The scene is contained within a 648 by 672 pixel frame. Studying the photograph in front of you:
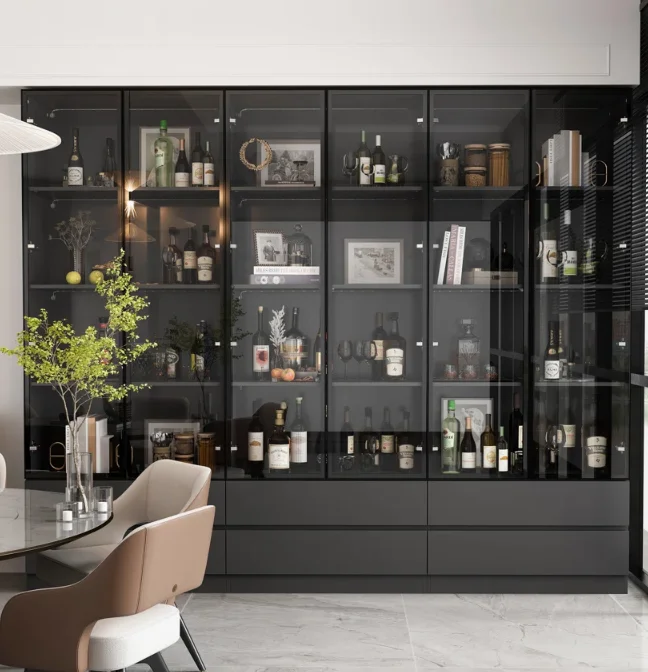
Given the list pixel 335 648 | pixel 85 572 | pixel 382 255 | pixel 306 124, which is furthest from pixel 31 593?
pixel 306 124

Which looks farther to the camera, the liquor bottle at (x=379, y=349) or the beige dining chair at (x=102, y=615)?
the liquor bottle at (x=379, y=349)

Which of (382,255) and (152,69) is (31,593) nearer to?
(382,255)

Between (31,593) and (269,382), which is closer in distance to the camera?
(31,593)

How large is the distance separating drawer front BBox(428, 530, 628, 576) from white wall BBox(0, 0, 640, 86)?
2450 millimetres

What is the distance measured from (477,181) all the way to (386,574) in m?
2.22

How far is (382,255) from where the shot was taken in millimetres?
4141

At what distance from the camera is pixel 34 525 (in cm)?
266

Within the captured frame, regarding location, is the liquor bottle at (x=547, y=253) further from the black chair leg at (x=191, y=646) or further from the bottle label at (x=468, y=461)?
the black chair leg at (x=191, y=646)

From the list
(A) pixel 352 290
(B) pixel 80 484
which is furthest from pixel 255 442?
(B) pixel 80 484

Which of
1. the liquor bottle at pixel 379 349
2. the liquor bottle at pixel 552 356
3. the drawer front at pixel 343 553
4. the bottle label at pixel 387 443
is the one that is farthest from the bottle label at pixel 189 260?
the liquor bottle at pixel 552 356

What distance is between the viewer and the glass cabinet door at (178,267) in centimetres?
410

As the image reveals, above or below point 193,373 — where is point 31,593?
below

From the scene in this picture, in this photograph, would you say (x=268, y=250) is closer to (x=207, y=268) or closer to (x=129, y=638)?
(x=207, y=268)

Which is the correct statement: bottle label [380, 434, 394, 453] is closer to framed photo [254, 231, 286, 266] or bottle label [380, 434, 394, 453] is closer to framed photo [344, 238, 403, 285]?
framed photo [344, 238, 403, 285]
